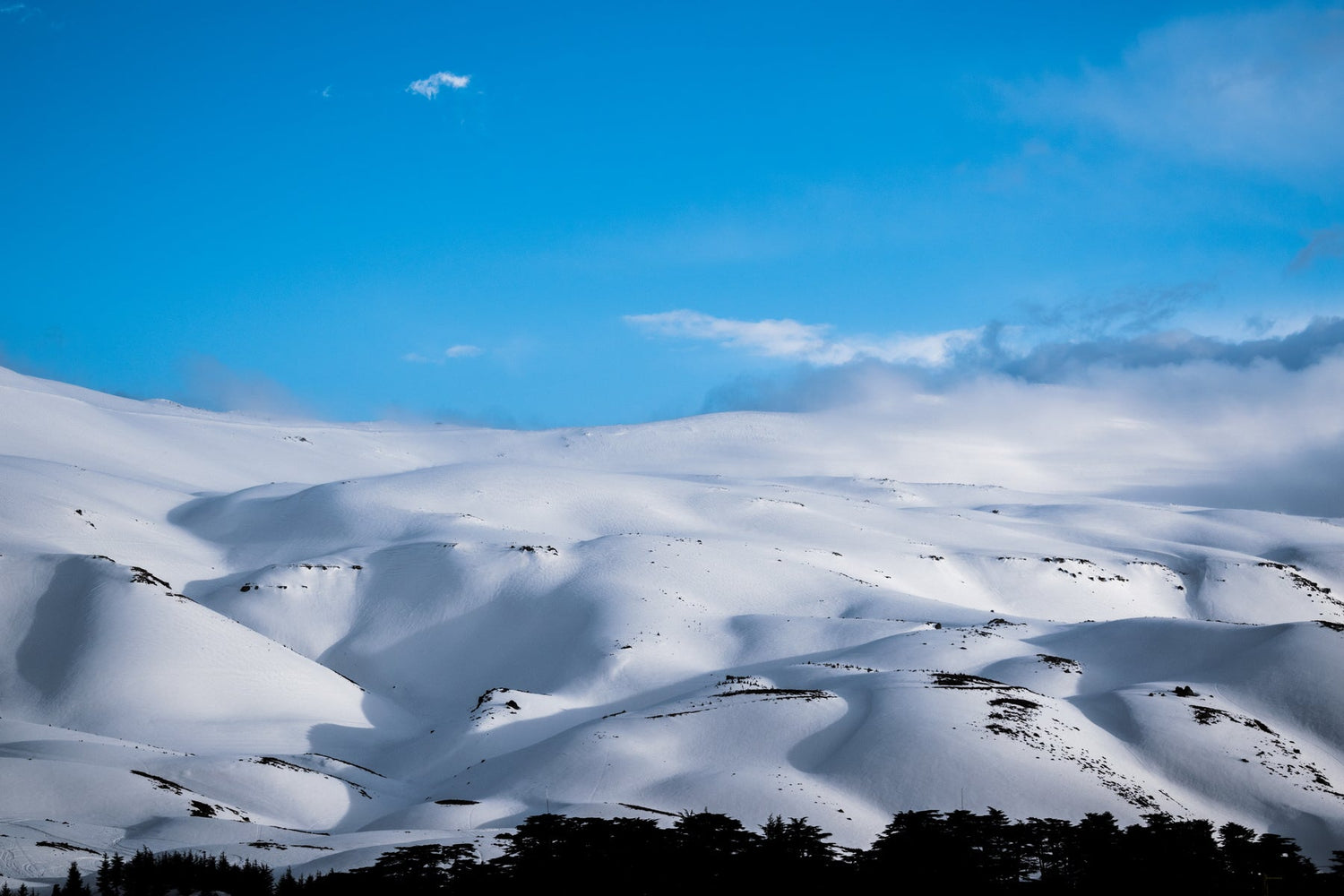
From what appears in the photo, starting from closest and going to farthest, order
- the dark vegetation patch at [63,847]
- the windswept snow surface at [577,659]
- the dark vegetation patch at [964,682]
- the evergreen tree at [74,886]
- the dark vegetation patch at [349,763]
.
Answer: the evergreen tree at [74,886] < the dark vegetation patch at [63,847] < the windswept snow surface at [577,659] < the dark vegetation patch at [349,763] < the dark vegetation patch at [964,682]

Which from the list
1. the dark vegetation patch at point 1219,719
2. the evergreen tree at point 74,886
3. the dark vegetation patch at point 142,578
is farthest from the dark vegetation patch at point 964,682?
the dark vegetation patch at point 142,578

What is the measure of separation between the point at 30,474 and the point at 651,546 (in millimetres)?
48910

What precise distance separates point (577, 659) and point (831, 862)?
34.4 meters

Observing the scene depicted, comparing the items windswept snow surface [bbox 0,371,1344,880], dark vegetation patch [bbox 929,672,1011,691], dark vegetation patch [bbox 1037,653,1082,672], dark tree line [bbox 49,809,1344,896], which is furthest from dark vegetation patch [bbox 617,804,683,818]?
dark vegetation patch [bbox 1037,653,1082,672]

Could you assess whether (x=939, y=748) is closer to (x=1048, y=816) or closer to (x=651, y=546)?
(x=1048, y=816)

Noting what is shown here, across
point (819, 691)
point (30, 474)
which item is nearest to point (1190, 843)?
point (819, 691)

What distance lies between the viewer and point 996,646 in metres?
61.2

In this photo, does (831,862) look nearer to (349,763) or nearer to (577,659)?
(349,763)

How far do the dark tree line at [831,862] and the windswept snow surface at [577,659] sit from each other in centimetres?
352

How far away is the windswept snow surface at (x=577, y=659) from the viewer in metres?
39.5

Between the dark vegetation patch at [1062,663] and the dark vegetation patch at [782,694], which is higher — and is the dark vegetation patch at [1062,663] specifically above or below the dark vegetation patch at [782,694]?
above

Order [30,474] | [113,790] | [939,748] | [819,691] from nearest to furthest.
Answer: [113,790] → [939,748] → [819,691] → [30,474]

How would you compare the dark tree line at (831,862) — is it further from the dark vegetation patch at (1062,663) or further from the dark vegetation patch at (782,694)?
the dark vegetation patch at (1062,663)

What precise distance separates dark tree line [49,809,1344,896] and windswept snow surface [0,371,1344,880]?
3522 mm
